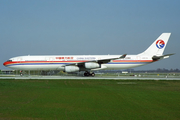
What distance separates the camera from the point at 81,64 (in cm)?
3353

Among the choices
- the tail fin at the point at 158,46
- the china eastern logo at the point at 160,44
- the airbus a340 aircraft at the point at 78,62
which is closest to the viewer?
Answer: the airbus a340 aircraft at the point at 78,62

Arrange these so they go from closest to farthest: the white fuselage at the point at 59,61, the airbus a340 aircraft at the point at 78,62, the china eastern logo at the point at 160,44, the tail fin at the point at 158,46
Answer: the airbus a340 aircraft at the point at 78,62
the white fuselage at the point at 59,61
the tail fin at the point at 158,46
the china eastern logo at the point at 160,44

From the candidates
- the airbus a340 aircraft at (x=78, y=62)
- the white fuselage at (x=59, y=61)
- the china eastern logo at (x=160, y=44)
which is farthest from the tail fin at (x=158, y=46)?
the white fuselage at (x=59, y=61)

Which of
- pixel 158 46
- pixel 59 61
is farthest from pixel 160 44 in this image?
pixel 59 61

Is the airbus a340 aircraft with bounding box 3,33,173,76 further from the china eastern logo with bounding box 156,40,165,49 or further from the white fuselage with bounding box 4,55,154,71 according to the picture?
the china eastern logo with bounding box 156,40,165,49

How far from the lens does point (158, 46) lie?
3738cm

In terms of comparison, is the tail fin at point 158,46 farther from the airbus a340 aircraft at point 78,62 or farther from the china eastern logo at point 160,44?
the airbus a340 aircraft at point 78,62

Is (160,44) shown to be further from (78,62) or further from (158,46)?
(78,62)

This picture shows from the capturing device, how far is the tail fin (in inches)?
1465

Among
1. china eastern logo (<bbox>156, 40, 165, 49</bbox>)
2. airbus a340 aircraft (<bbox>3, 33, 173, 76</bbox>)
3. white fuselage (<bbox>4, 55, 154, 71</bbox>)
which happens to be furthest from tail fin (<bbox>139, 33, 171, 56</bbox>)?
white fuselage (<bbox>4, 55, 154, 71</bbox>)

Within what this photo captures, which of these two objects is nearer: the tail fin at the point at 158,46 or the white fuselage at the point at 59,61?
the white fuselage at the point at 59,61

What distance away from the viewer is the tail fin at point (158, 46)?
37.2 metres
